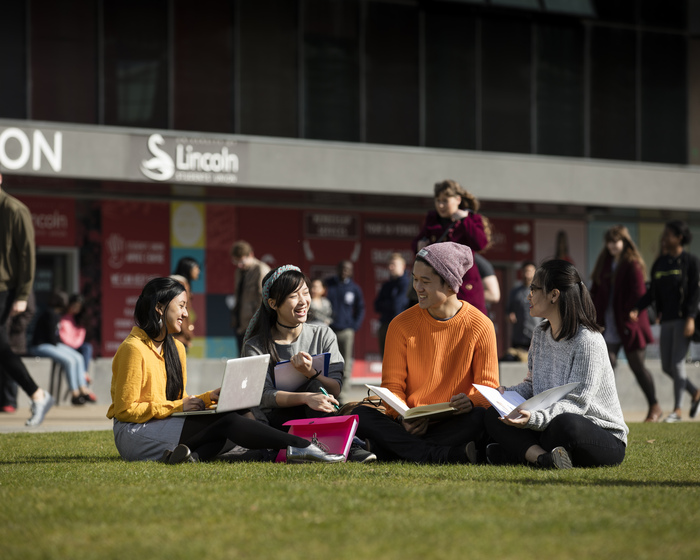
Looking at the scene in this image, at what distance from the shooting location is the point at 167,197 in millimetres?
19922

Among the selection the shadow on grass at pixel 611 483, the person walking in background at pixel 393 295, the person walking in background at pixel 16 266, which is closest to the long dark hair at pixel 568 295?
the shadow on grass at pixel 611 483

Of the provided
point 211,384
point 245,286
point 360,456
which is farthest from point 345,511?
point 211,384

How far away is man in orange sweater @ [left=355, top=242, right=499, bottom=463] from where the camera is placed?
6.18 meters

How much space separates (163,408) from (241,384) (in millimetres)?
523

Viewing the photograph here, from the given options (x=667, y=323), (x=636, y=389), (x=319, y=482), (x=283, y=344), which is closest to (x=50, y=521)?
(x=319, y=482)

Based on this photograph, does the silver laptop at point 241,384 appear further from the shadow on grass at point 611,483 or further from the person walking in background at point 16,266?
the person walking in background at point 16,266

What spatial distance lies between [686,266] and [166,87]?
1177 centimetres

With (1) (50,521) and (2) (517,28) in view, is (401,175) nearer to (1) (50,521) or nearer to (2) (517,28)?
(2) (517,28)

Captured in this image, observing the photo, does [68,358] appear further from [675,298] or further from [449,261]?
[449,261]

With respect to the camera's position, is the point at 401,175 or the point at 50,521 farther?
the point at 401,175

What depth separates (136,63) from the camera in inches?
758

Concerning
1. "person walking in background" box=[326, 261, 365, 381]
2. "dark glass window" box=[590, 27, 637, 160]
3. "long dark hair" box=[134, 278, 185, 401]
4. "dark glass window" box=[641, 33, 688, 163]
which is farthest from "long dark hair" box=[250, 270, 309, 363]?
"dark glass window" box=[641, 33, 688, 163]

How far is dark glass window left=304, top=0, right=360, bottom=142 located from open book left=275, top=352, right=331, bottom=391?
47.4ft

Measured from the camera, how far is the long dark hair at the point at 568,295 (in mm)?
5930
